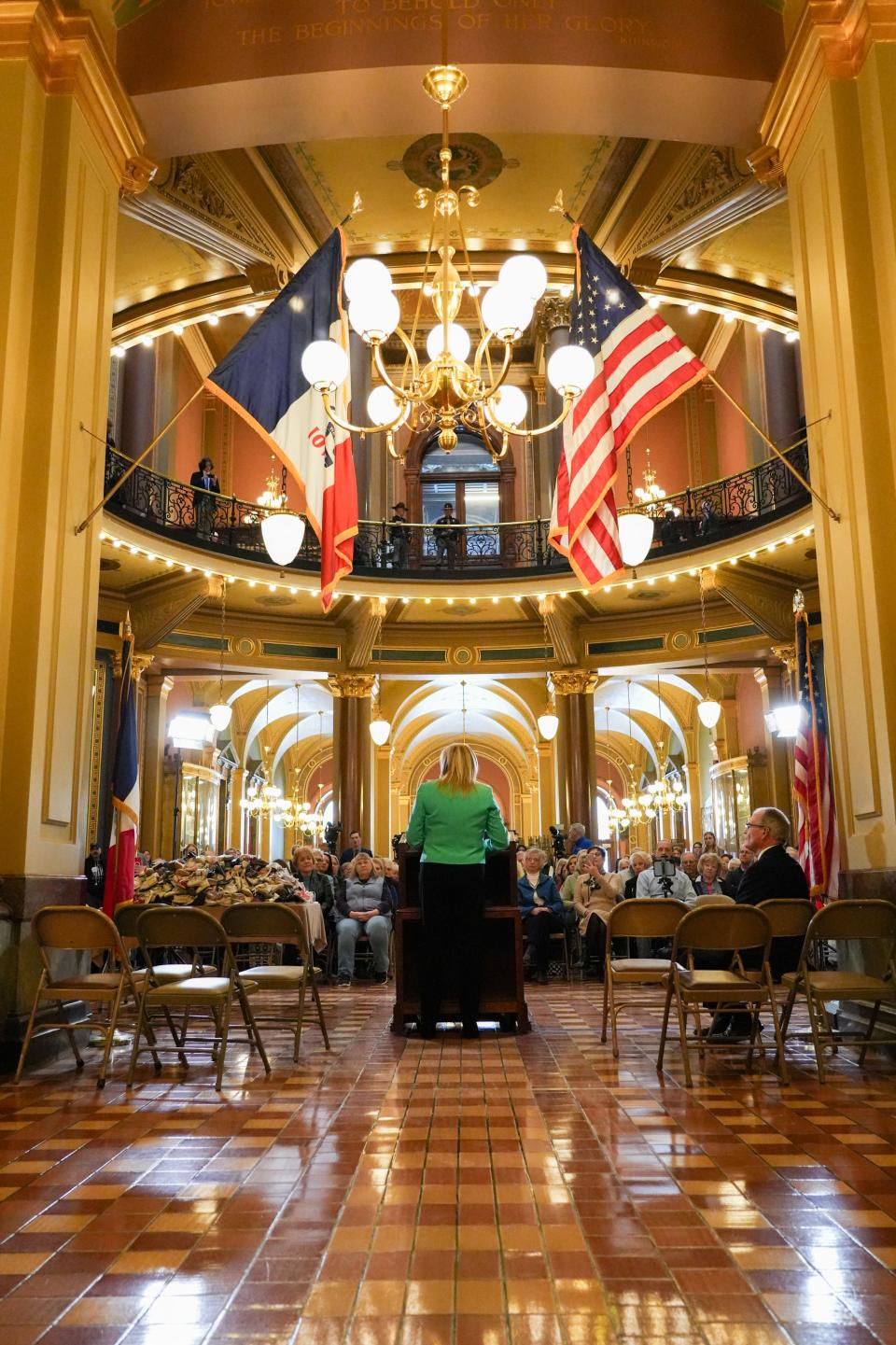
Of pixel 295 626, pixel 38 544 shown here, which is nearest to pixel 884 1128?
pixel 38 544

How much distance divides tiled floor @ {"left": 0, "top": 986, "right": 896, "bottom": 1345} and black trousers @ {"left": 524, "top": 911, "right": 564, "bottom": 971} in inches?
203

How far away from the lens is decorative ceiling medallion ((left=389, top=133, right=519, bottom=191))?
796 centimetres

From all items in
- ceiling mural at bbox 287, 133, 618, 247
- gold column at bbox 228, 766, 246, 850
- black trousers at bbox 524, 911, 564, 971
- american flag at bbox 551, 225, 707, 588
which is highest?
ceiling mural at bbox 287, 133, 618, 247

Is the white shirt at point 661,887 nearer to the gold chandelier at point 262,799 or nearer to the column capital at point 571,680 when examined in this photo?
the column capital at point 571,680

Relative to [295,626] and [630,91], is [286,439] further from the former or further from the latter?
[295,626]

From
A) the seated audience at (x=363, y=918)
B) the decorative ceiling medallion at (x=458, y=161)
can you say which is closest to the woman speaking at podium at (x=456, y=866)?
the seated audience at (x=363, y=918)

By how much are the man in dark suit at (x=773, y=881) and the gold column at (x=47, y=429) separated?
11.9 feet

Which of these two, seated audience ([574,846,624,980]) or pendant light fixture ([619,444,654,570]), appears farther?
pendant light fixture ([619,444,654,570])

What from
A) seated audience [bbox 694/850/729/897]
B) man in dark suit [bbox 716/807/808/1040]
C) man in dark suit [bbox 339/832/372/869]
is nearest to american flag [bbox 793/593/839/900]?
man in dark suit [bbox 716/807/808/1040]

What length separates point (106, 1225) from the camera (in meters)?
2.67

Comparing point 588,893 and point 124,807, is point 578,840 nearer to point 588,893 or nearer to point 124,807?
point 588,893

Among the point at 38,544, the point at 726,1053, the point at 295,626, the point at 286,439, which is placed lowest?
the point at 726,1053

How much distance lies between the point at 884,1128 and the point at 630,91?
19.5ft

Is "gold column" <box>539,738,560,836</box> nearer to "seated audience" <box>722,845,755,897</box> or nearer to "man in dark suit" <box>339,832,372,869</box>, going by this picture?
"man in dark suit" <box>339,832,372,869</box>
